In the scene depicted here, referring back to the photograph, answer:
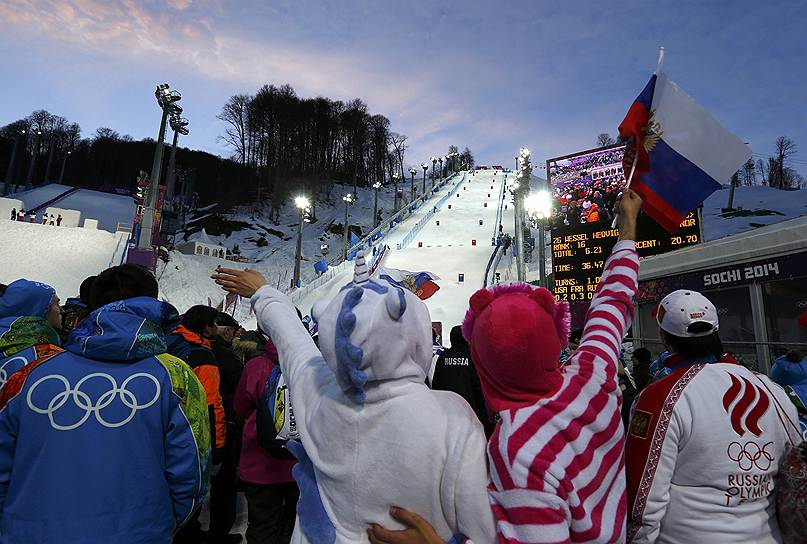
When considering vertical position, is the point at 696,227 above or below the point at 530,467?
above

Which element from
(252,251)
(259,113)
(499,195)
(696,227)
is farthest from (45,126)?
(696,227)

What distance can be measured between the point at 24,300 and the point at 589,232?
14015 mm

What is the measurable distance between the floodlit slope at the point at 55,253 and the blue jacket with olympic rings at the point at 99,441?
22430 mm

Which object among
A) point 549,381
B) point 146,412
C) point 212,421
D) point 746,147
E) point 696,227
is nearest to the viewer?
point 549,381

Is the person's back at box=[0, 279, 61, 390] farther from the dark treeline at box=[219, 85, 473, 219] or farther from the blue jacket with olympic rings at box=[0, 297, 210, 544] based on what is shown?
the dark treeline at box=[219, 85, 473, 219]

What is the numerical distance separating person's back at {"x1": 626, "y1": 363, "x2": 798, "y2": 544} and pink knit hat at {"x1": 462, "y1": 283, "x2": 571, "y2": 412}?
0.61m

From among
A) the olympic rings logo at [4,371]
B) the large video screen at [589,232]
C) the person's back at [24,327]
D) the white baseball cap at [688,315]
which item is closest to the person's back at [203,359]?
the person's back at [24,327]

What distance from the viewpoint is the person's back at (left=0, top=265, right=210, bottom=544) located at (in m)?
1.74

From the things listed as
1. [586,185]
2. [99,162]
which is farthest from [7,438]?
[99,162]

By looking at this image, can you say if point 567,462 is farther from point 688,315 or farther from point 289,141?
point 289,141

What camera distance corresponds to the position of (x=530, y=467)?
3.54 feet

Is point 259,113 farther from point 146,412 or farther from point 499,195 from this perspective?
point 146,412

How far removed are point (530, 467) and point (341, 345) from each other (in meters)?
0.55

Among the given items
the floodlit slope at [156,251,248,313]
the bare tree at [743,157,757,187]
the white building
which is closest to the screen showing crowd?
the floodlit slope at [156,251,248,313]
